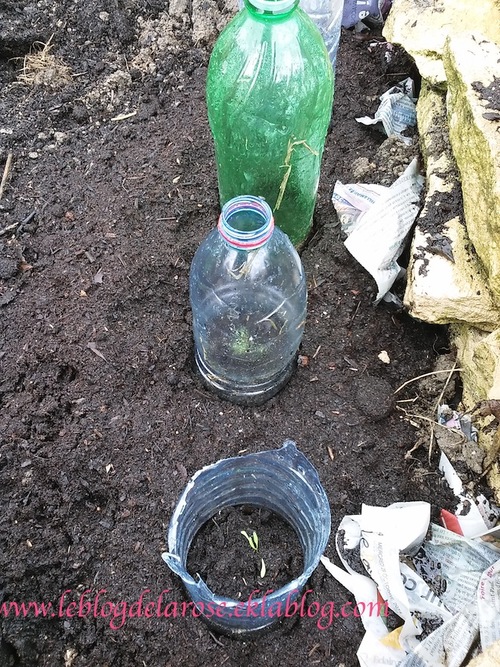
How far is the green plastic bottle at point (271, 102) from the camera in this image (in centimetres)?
173

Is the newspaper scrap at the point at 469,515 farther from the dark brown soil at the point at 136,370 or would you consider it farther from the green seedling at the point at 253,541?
the green seedling at the point at 253,541

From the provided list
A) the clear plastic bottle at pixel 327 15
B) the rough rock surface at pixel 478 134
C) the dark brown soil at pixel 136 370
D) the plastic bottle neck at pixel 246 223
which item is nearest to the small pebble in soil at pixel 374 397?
the dark brown soil at pixel 136 370

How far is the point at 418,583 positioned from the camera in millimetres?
1598

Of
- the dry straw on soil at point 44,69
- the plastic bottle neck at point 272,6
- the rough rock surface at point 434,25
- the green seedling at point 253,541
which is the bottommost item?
the green seedling at point 253,541

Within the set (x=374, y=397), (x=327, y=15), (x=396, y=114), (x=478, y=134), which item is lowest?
(x=374, y=397)

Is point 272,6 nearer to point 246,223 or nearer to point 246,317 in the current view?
point 246,223

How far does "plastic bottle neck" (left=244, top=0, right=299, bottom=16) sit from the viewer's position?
5.20 feet

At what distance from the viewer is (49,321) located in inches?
80.4

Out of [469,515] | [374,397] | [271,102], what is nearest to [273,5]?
[271,102]

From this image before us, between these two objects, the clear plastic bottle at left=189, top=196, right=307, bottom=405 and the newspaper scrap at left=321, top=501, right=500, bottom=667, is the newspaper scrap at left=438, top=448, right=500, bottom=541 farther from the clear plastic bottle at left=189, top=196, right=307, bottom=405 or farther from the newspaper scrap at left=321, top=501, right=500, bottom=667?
the clear plastic bottle at left=189, top=196, right=307, bottom=405

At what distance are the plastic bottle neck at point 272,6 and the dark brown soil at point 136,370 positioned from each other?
79cm

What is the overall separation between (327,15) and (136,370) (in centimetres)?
151

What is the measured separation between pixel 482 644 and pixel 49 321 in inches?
59.7

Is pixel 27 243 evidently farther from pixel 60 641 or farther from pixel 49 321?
pixel 60 641
